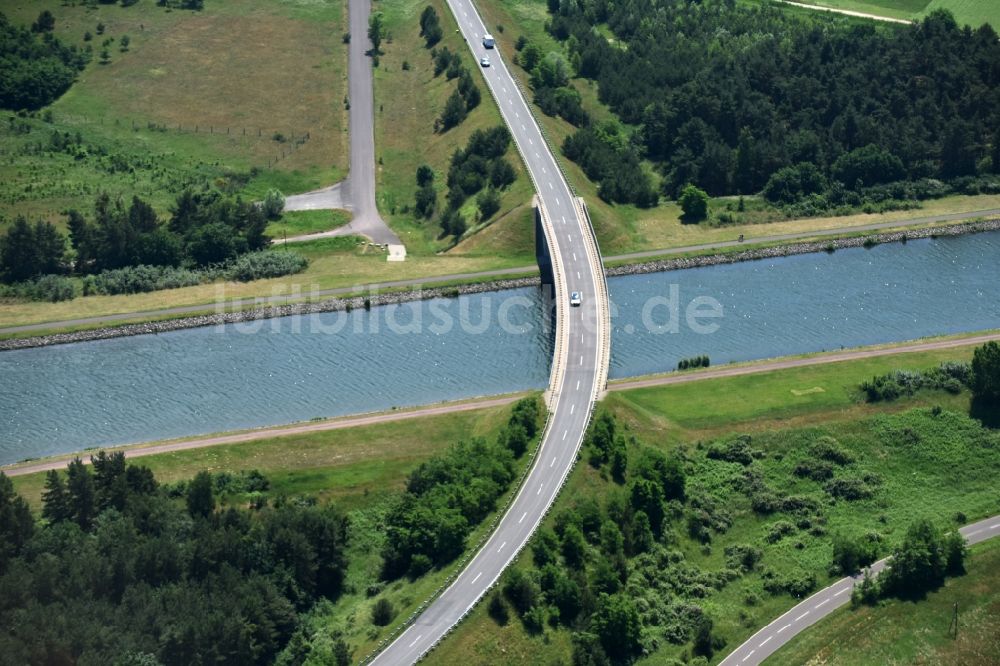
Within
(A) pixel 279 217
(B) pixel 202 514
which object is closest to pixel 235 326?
(A) pixel 279 217

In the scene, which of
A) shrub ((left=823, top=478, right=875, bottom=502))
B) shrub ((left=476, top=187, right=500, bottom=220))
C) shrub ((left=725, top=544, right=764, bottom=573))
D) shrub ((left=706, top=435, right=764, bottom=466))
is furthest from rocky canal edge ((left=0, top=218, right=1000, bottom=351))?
shrub ((left=725, top=544, right=764, bottom=573))

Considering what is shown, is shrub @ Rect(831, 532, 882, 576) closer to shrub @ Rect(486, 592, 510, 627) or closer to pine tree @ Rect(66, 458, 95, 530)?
shrub @ Rect(486, 592, 510, 627)

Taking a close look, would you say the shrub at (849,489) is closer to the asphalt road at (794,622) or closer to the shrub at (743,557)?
the asphalt road at (794,622)

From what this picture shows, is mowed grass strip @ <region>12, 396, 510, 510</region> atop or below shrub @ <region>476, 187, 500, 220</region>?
below

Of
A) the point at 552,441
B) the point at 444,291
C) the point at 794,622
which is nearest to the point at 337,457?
the point at 552,441

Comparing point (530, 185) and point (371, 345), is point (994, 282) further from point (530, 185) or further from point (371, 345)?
point (371, 345)
